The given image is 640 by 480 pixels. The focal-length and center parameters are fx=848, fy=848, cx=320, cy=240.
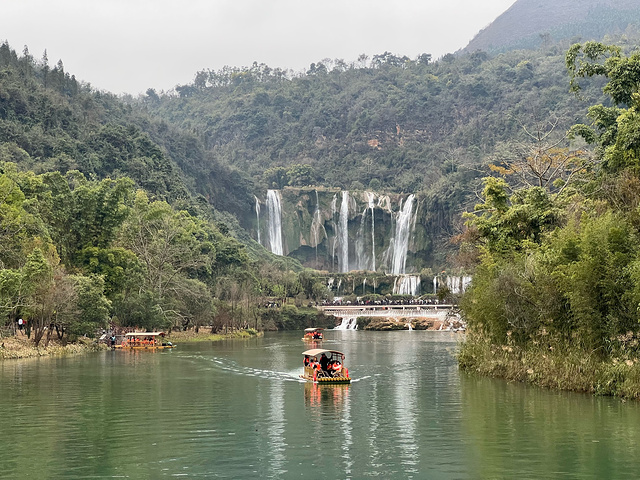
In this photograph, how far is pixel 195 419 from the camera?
26000 millimetres

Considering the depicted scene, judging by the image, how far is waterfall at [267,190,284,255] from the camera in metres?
153

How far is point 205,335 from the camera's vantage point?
80.4 m

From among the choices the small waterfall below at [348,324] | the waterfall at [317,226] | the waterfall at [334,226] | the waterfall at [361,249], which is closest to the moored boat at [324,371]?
the small waterfall below at [348,324]

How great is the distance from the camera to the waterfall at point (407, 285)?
403ft

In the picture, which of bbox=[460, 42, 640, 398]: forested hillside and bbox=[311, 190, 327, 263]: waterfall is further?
bbox=[311, 190, 327, 263]: waterfall

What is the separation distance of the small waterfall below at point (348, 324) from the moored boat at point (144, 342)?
40.5 metres

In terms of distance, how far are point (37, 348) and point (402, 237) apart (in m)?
91.8

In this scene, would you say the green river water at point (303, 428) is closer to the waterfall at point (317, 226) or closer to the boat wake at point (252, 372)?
the boat wake at point (252, 372)

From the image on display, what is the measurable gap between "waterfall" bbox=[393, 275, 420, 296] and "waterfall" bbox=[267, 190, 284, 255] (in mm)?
33764

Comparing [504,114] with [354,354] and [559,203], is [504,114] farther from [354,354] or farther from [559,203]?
[559,203]

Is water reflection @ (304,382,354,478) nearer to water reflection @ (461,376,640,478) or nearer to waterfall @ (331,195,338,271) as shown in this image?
water reflection @ (461,376,640,478)

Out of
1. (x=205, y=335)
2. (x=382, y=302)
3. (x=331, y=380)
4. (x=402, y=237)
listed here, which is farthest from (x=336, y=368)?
(x=402, y=237)

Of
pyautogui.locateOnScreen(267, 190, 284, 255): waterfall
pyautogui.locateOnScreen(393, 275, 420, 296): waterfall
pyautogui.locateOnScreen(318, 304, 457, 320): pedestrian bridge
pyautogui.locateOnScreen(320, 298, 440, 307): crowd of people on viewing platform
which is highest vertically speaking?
pyautogui.locateOnScreen(267, 190, 284, 255): waterfall

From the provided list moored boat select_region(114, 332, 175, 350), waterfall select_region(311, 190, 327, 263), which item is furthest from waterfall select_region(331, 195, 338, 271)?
moored boat select_region(114, 332, 175, 350)
